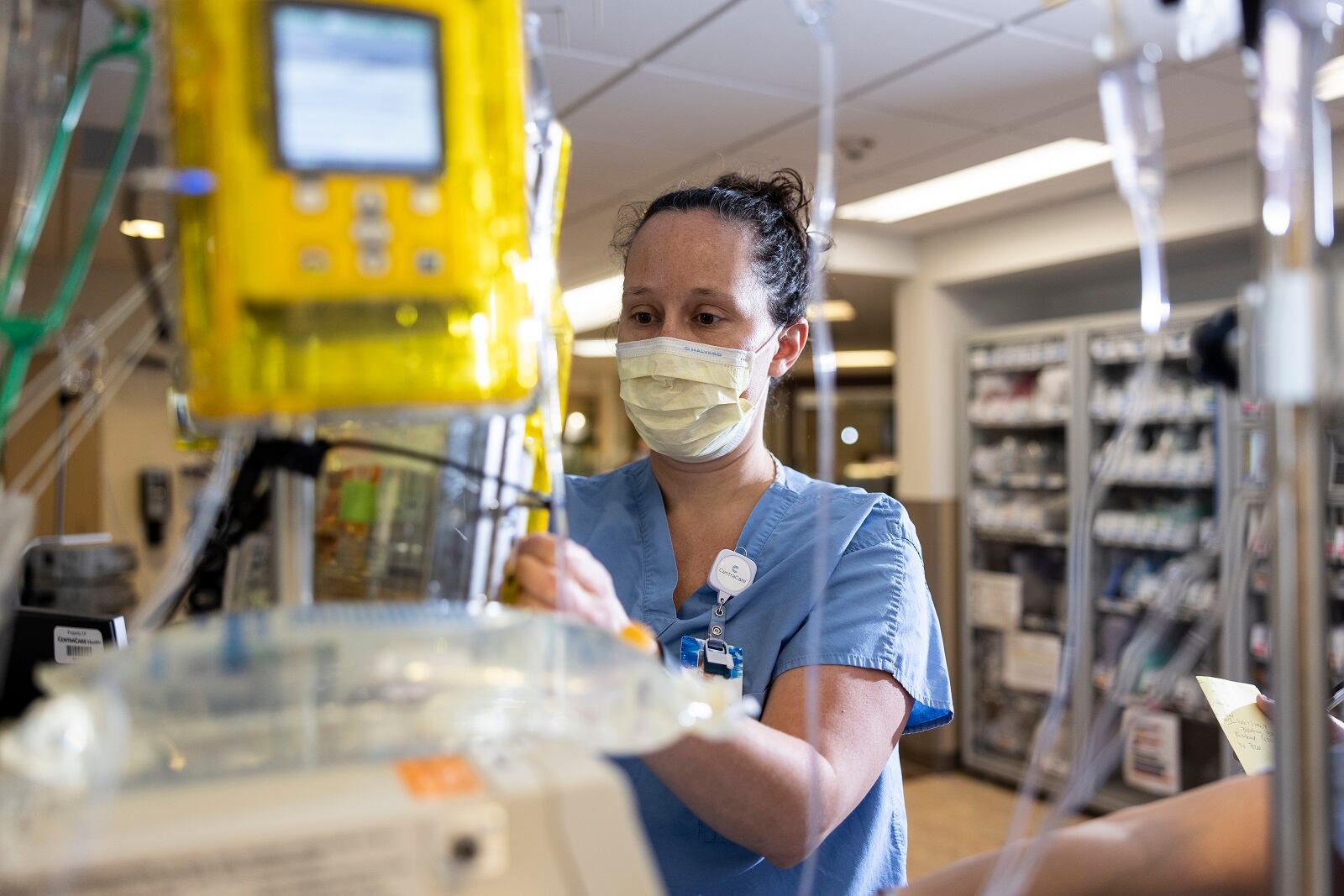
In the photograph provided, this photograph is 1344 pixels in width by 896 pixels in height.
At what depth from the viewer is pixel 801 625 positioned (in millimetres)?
1149

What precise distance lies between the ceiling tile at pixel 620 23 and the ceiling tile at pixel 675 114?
223mm

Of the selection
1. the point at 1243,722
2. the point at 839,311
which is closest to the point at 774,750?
the point at 1243,722

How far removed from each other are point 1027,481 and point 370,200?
444cm

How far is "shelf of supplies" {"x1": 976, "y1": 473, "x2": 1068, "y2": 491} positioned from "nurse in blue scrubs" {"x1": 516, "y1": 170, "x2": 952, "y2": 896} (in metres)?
3.38

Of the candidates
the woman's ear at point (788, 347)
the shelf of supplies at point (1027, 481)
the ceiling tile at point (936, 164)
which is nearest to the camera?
the woman's ear at point (788, 347)

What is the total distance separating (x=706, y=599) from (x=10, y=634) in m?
0.72

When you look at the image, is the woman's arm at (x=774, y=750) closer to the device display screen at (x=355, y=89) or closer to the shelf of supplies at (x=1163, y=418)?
the device display screen at (x=355, y=89)

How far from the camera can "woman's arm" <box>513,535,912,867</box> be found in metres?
0.65

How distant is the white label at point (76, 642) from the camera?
3.11ft

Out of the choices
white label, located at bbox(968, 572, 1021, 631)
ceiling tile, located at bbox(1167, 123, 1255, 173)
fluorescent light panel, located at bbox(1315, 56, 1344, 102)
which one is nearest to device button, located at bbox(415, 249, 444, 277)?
fluorescent light panel, located at bbox(1315, 56, 1344, 102)

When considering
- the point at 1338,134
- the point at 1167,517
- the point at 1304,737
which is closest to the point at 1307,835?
the point at 1304,737

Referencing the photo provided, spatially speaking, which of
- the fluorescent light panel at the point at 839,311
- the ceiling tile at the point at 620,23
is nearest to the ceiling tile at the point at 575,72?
the ceiling tile at the point at 620,23

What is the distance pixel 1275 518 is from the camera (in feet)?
1.93

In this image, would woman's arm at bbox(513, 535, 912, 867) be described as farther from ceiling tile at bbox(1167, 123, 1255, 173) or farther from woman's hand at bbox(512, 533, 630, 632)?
ceiling tile at bbox(1167, 123, 1255, 173)
